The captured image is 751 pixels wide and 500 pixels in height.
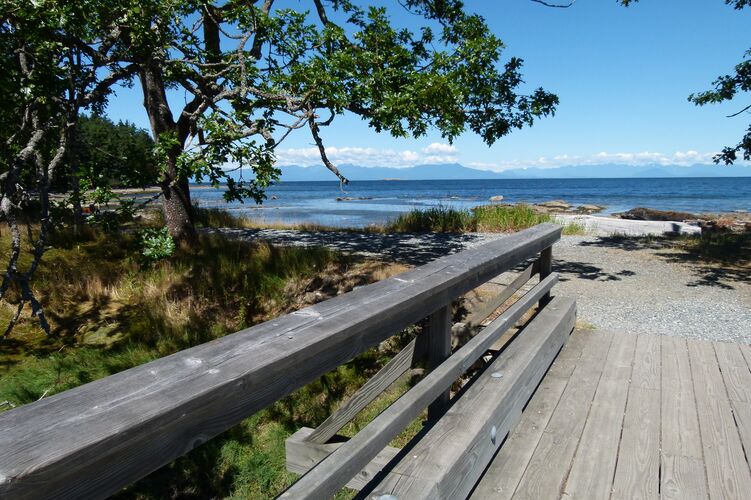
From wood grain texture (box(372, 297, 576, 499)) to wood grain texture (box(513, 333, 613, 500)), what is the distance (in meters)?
0.20

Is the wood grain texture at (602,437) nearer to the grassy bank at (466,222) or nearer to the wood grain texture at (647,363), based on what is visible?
the wood grain texture at (647,363)

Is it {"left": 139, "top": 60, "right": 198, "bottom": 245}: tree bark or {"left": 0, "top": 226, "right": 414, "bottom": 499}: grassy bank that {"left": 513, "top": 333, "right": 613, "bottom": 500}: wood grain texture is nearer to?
{"left": 0, "top": 226, "right": 414, "bottom": 499}: grassy bank

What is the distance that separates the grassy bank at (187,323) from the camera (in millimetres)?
4957

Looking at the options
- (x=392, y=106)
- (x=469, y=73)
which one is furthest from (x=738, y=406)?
(x=469, y=73)

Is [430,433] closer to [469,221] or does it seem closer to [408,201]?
[469,221]

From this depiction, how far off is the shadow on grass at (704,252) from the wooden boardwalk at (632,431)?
4785 mm

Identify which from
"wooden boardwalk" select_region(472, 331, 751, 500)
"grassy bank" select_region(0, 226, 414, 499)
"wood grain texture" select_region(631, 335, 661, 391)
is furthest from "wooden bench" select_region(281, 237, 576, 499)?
"grassy bank" select_region(0, 226, 414, 499)

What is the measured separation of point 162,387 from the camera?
111 cm

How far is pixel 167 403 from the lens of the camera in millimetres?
1067

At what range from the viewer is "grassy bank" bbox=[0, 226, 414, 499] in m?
4.96

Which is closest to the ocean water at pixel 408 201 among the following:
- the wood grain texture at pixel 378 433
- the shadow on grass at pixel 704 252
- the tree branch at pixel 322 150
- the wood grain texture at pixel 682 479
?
the tree branch at pixel 322 150

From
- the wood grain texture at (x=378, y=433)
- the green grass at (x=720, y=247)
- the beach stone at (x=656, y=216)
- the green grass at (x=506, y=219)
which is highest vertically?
the wood grain texture at (x=378, y=433)

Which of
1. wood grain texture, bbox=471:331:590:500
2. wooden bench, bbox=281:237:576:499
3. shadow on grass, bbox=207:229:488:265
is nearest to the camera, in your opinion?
wooden bench, bbox=281:237:576:499

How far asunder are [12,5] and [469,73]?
5.30 m
